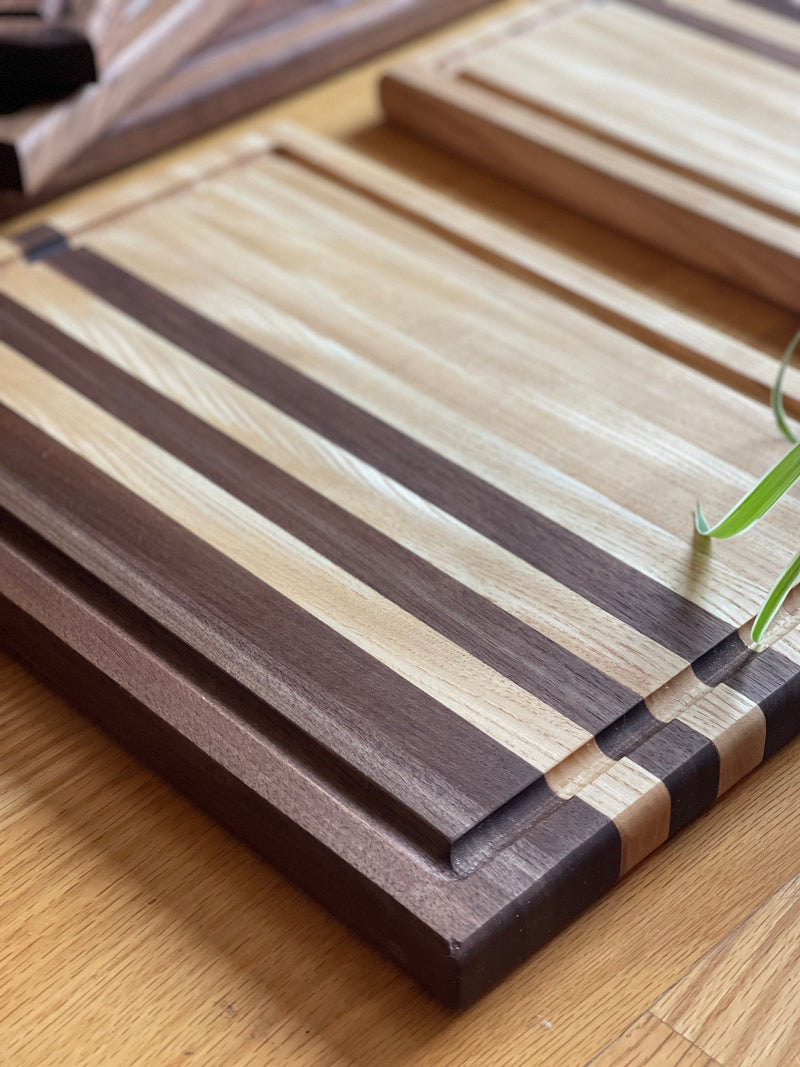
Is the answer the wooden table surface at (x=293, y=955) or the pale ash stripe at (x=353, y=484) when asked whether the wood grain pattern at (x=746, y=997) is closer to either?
the wooden table surface at (x=293, y=955)

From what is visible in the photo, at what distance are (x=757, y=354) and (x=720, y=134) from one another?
10.2 inches

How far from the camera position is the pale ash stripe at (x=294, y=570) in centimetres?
55

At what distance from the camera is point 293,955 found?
51 centimetres

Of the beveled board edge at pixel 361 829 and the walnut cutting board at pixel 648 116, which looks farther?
the walnut cutting board at pixel 648 116

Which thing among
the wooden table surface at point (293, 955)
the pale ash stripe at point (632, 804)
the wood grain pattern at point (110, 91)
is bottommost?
the wooden table surface at point (293, 955)

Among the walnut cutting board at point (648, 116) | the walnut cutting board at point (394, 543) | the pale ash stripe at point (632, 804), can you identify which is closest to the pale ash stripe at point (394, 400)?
the walnut cutting board at point (394, 543)

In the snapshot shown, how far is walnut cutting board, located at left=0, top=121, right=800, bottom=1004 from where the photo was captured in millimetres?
516

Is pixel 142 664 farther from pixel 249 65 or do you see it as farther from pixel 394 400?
pixel 249 65

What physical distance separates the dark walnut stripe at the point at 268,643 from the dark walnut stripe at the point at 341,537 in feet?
0.13

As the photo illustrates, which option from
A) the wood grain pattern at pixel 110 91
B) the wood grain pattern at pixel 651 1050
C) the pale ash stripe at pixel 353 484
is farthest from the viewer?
the wood grain pattern at pixel 110 91

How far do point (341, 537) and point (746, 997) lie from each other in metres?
0.28

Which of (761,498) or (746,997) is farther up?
(761,498)

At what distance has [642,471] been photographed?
2.23 feet

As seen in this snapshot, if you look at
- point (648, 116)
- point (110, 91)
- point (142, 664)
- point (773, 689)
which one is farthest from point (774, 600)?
point (110, 91)
